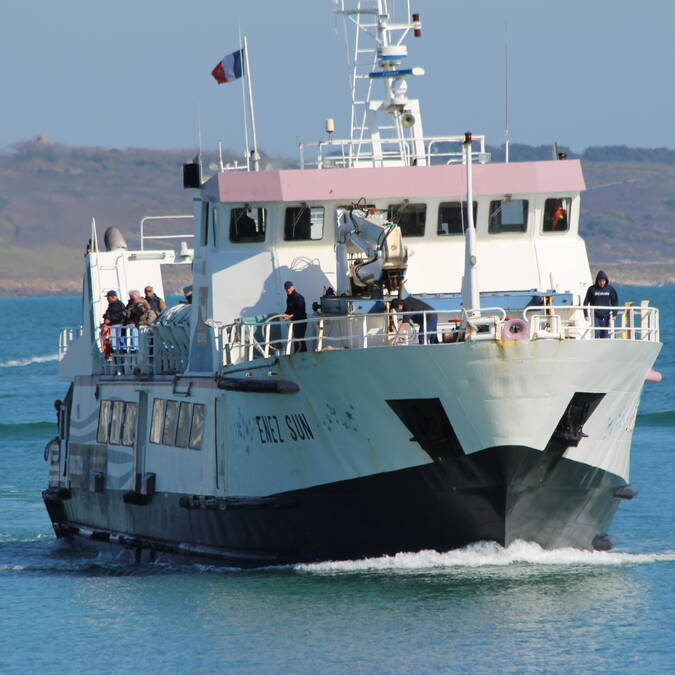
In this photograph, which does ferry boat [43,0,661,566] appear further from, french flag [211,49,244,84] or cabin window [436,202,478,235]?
french flag [211,49,244,84]

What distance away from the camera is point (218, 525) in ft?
73.4

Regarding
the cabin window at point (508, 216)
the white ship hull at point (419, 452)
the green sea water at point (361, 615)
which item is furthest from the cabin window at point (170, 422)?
the cabin window at point (508, 216)

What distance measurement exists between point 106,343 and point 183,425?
4168 mm

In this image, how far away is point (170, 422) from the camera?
947 inches

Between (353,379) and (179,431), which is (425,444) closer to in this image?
(353,379)

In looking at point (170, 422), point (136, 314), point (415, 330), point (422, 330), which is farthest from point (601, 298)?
point (136, 314)

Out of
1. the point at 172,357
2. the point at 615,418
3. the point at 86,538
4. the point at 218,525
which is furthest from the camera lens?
the point at 86,538

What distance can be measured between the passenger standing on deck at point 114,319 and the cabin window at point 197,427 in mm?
4002

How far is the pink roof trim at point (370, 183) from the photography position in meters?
22.9

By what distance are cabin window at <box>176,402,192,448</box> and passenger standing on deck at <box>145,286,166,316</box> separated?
5349mm

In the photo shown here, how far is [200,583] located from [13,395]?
48980mm

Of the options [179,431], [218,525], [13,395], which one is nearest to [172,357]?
[179,431]

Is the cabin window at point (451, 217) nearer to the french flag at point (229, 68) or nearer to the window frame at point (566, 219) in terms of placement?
the window frame at point (566, 219)

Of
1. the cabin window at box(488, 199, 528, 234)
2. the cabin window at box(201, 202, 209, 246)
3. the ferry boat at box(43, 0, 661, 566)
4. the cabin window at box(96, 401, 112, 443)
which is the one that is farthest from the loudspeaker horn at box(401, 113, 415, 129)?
the cabin window at box(96, 401, 112, 443)
